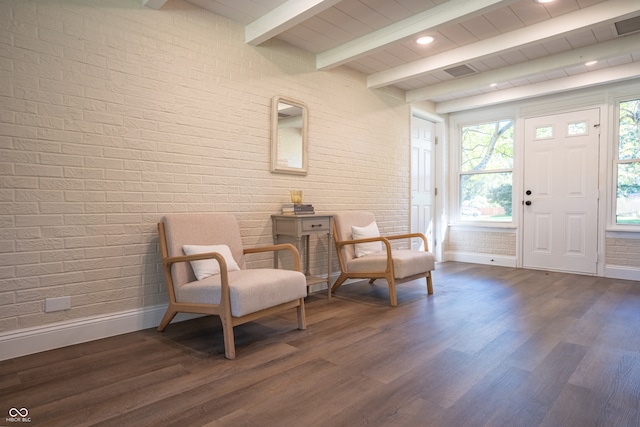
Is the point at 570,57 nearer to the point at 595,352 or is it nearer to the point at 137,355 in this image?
the point at 595,352

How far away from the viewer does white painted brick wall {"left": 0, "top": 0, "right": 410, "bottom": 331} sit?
2213 mm

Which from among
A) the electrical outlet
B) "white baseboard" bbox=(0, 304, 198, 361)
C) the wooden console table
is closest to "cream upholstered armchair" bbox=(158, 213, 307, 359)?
"white baseboard" bbox=(0, 304, 198, 361)

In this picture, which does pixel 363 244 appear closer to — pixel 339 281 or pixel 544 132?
pixel 339 281

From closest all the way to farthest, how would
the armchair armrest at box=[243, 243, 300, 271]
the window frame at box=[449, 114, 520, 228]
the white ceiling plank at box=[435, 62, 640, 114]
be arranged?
the armchair armrest at box=[243, 243, 300, 271] < the white ceiling plank at box=[435, 62, 640, 114] < the window frame at box=[449, 114, 520, 228]

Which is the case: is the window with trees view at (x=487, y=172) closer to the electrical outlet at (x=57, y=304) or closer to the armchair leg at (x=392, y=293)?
the armchair leg at (x=392, y=293)

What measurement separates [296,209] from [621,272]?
4.10 meters

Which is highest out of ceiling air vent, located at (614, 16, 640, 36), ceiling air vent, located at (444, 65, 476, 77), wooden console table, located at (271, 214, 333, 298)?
ceiling air vent, located at (614, 16, 640, 36)

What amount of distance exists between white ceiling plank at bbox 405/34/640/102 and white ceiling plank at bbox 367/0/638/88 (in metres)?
0.87

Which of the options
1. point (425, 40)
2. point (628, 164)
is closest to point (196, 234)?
point (425, 40)

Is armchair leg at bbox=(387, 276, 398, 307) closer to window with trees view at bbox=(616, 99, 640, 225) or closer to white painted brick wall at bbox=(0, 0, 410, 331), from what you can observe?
white painted brick wall at bbox=(0, 0, 410, 331)

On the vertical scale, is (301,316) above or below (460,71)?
below

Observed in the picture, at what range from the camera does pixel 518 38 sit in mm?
3314

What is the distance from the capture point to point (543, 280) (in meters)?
4.43

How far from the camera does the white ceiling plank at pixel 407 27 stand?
106 inches
